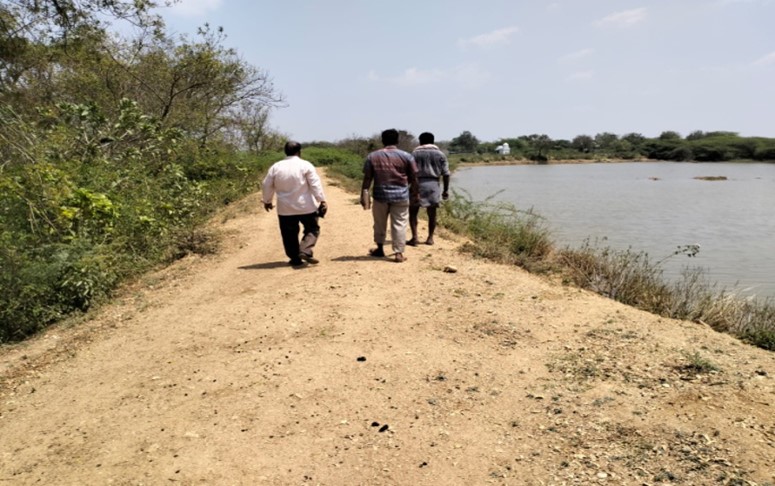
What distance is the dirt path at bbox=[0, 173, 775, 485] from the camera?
9.62 ft

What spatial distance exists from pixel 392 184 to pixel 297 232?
129 centimetres

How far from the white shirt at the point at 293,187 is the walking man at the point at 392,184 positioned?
24.9 inches

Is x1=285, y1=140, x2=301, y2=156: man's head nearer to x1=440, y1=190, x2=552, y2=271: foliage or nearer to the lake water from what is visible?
x1=440, y1=190, x2=552, y2=271: foliage

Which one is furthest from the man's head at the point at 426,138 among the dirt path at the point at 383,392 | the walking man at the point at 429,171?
the dirt path at the point at 383,392

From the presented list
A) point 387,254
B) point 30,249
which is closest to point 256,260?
point 387,254

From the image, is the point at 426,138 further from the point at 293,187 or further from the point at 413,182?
the point at 293,187

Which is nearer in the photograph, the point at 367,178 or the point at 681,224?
the point at 367,178

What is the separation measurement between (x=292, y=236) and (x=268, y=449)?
378 cm

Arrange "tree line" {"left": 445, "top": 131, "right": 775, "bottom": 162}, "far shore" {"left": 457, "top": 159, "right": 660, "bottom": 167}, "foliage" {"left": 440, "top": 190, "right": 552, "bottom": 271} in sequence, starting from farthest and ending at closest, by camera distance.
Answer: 1. "far shore" {"left": 457, "top": 159, "right": 660, "bottom": 167}
2. "tree line" {"left": 445, "top": 131, "right": 775, "bottom": 162}
3. "foliage" {"left": 440, "top": 190, "right": 552, "bottom": 271}

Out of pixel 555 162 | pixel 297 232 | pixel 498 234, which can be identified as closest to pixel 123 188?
pixel 297 232

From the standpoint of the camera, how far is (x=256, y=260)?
745 centimetres

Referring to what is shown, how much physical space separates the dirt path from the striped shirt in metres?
1.15

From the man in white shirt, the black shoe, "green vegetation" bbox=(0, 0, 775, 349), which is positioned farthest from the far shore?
the man in white shirt

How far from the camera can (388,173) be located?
21.6ft
